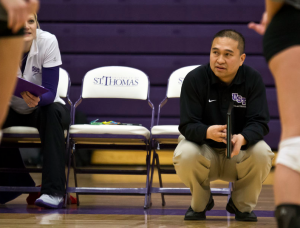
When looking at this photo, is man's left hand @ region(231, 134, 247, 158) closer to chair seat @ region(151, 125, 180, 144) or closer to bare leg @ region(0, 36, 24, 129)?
chair seat @ region(151, 125, 180, 144)

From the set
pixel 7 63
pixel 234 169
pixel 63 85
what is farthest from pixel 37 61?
pixel 7 63

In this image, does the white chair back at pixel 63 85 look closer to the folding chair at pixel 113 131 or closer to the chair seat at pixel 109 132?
the folding chair at pixel 113 131

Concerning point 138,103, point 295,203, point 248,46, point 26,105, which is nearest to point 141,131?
point 26,105

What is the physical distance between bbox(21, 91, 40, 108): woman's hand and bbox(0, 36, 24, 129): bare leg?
1477 mm

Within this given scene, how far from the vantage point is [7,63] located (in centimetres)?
118

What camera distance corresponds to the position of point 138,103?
4.98 meters

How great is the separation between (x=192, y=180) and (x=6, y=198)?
1309mm

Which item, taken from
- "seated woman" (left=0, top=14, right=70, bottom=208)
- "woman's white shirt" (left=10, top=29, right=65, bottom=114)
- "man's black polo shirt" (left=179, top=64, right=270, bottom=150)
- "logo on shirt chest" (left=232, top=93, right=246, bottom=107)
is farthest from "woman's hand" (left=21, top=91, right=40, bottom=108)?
"logo on shirt chest" (left=232, top=93, right=246, bottom=107)

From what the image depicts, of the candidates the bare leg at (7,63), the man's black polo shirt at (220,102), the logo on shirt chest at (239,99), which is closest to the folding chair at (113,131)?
the man's black polo shirt at (220,102)

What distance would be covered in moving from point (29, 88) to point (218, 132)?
110cm

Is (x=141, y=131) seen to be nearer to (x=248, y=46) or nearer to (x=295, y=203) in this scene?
(x=295, y=203)

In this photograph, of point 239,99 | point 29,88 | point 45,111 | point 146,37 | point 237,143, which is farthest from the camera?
point 146,37

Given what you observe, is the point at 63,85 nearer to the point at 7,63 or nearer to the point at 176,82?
the point at 176,82

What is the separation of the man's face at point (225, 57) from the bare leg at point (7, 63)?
1.37 metres
